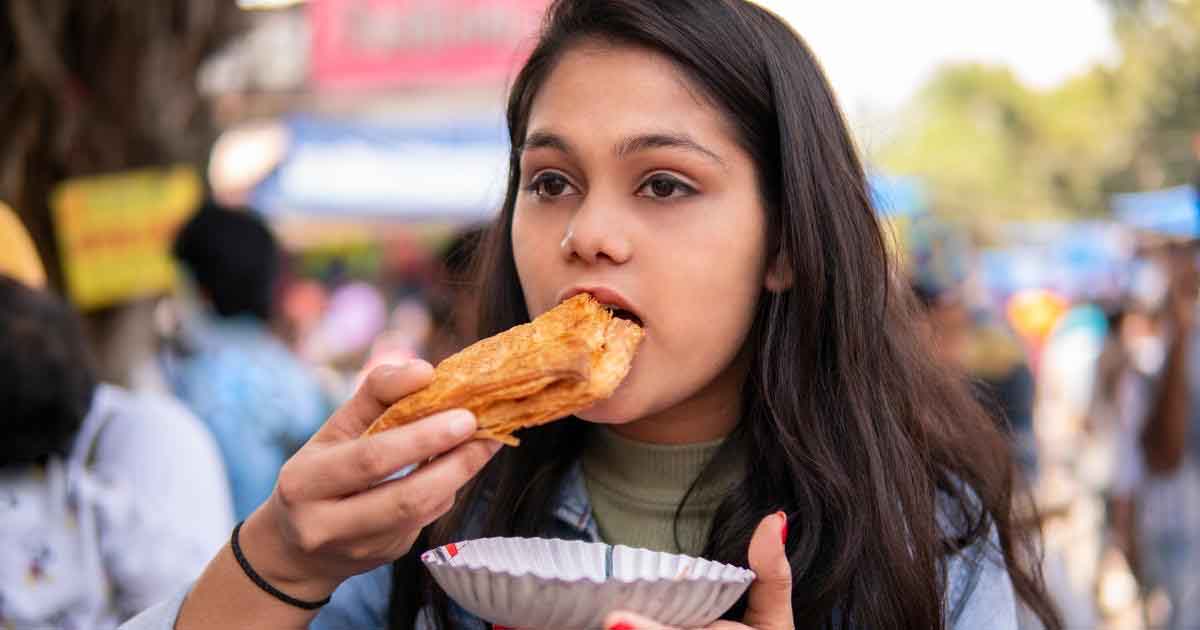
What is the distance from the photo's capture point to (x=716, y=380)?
1968mm

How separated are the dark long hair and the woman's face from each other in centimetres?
6

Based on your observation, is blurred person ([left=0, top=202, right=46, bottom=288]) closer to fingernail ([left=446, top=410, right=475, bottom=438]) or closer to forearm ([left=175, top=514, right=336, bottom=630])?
forearm ([left=175, top=514, right=336, bottom=630])

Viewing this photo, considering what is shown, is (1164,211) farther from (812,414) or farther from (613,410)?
(613,410)

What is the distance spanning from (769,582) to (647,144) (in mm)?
664

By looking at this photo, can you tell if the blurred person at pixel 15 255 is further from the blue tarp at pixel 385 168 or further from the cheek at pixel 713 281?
the blue tarp at pixel 385 168

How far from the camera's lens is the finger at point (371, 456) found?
1.39m

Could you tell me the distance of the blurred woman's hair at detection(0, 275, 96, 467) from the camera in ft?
8.23

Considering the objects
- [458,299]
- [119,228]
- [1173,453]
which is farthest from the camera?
[1173,453]

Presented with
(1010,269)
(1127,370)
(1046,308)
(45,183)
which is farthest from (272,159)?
(1010,269)

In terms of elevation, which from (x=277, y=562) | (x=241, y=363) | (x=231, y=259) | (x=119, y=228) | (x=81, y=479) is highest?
(x=277, y=562)

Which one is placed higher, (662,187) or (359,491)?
(662,187)

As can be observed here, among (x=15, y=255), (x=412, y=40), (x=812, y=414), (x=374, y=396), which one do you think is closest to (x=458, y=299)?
(x=15, y=255)

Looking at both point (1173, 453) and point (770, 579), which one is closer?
point (770, 579)

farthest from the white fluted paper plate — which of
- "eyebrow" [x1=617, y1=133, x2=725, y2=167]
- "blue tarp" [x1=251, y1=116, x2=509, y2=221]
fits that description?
"blue tarp" [x1=251, y1=116, x2=509, y2=221]
